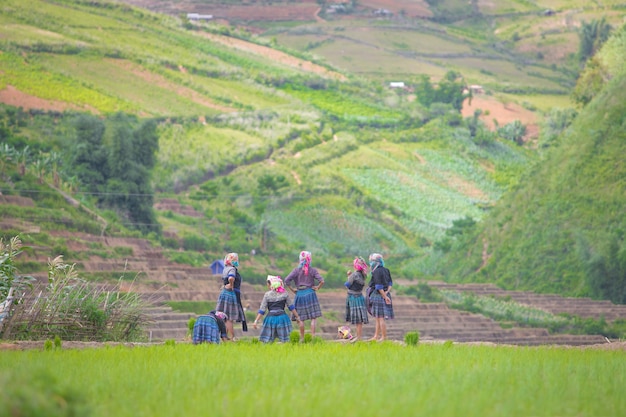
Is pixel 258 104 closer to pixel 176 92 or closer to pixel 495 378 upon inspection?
pixel 176 92

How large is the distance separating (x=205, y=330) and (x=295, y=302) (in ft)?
8.17

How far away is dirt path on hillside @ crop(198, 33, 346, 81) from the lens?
116 metres

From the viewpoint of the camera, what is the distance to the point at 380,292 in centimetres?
2336

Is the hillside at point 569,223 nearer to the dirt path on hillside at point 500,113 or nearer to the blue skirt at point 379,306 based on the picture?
the blue skirt at point 379,306

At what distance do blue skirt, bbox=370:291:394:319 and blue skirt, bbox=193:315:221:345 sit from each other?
3.36m

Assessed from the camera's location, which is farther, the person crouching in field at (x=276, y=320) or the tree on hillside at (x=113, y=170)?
the tree on hillside at (x=113, y=170)

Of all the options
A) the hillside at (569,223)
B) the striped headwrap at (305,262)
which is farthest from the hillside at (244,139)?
the striped headwrap at (305,262)

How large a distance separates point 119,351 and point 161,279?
23.4m

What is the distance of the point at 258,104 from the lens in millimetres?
100375

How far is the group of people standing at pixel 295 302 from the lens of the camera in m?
22.1

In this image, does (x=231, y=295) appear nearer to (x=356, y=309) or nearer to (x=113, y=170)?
(x=356, y=309)

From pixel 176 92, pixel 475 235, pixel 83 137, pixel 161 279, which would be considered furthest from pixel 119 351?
pixel 176 92

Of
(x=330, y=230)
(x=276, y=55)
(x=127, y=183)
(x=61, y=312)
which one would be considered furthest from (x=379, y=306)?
(x=276, y=55)

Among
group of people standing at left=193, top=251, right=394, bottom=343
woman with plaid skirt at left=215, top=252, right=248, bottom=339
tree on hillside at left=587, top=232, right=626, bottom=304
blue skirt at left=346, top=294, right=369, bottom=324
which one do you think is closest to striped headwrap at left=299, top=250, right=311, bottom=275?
group of people standing at left=193, top=251, right=394, bottom=343
